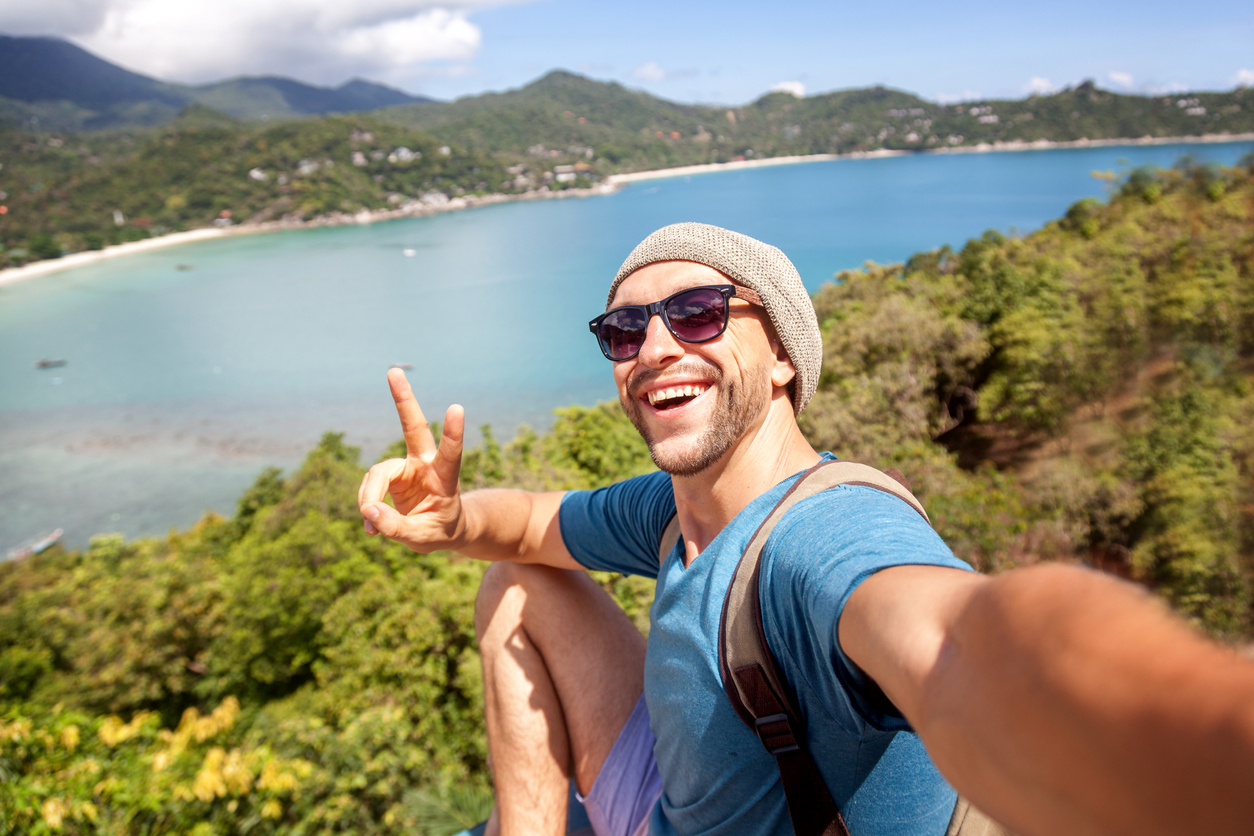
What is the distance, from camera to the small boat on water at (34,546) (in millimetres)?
20547

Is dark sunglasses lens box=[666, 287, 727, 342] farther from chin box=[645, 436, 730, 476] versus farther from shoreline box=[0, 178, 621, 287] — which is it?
shoreline box=[0, 178, 621, 287]

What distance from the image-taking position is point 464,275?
53000 millimetres

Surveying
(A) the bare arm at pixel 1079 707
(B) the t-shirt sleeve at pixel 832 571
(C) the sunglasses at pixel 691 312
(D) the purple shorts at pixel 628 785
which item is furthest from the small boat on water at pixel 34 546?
(A) the bare arm at pixel 1079 707

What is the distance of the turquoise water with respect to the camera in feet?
85.3

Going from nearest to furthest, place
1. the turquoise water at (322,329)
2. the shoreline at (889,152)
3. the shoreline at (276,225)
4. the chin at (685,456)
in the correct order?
1. the chin at (685,456)
2. the turquoise water at (322,329)
3. the shoreline at (276,225)
4. the shoreline at (889,152)

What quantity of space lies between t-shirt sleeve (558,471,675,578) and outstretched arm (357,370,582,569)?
0.08m

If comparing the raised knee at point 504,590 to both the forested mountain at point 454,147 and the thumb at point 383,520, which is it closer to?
the thumb at point 383,520

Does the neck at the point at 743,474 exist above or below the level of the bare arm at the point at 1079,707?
below

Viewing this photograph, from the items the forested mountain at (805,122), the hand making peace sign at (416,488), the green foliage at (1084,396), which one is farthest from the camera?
the forested mountain at (805,122)

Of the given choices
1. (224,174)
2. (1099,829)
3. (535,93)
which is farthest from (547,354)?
(535,93)

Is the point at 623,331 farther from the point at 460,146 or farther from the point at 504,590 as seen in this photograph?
the point at 460,146

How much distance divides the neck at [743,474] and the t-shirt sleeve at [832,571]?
38 cm

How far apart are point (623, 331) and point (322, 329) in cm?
4477

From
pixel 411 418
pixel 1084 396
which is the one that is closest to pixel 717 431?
pixel 411 418
